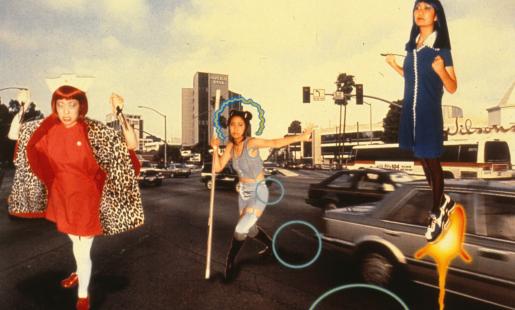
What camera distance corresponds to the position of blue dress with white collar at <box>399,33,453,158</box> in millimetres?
2240

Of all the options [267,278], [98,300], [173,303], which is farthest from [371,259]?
[98,300]

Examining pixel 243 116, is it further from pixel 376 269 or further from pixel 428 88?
pixel 376 269

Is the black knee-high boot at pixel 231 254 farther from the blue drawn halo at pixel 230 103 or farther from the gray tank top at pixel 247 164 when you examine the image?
the blue drawn halo at pixel 230 103

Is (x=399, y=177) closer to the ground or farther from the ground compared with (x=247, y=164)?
closer to the ground

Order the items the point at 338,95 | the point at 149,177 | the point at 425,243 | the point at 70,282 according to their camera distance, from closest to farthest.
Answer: the point at 425,243 → the point at 70,282 → the point at 338,95 → the point at 149,177

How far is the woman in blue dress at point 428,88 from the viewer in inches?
88.6

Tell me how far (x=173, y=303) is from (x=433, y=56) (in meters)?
2.96

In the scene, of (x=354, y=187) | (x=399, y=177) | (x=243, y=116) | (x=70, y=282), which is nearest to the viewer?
(x=243, y=116)

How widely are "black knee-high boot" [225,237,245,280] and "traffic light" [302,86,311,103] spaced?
1625 mm

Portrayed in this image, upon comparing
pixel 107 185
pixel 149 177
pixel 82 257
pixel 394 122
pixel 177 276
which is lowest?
pixel 177 276

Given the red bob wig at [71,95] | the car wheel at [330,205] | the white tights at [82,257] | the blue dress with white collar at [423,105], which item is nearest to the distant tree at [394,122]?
the blue dress with white collar at [423,105]

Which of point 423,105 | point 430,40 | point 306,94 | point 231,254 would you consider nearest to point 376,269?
point 231,254

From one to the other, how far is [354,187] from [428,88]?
707cm

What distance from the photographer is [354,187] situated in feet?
29.9
